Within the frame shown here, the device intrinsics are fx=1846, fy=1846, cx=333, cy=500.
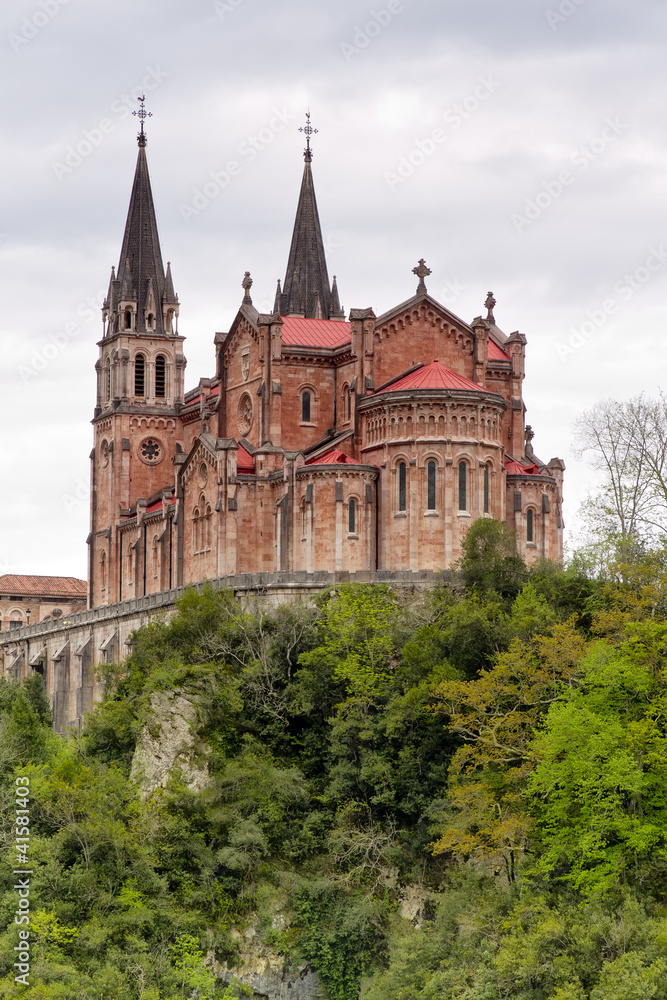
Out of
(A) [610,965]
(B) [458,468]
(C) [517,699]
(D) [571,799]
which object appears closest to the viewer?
(A) [610,965]

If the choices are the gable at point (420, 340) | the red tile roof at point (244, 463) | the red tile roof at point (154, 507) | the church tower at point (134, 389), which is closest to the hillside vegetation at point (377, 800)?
the red tile roof at point (244, 463)

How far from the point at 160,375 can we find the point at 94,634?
1964 centimetres

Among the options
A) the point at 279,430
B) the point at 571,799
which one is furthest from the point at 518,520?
the point at 571,799

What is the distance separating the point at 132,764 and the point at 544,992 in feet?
73.3

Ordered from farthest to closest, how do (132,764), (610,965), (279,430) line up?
(279,430) → (132,764) → (610,965)

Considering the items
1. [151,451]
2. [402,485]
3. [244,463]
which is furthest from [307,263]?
[402,485]

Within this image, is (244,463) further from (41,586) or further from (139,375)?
(41,586)

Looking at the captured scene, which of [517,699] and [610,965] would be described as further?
[517,699]

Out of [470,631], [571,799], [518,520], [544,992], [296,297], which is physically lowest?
[544,992]

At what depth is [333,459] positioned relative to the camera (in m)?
85.1

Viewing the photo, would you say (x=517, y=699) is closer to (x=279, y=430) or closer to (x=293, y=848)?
(x=293, y=848)

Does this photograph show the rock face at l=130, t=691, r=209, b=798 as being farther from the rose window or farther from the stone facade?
the stone facade

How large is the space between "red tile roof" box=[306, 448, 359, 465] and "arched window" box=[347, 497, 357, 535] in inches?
73.9

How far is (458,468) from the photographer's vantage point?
275 ft
